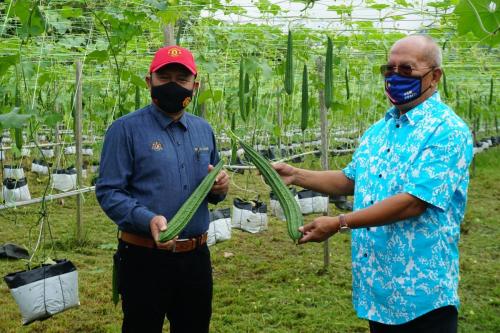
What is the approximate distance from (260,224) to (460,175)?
499 cm

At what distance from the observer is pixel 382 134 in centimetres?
274

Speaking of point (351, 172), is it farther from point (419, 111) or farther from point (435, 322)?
point (435, 322)

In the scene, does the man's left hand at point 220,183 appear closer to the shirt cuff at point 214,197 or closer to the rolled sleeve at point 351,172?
the shirt cuff at point 214,197

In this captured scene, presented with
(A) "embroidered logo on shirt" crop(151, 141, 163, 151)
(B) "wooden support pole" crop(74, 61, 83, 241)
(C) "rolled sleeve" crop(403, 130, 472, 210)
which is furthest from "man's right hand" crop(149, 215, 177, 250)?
(B) "wooden support pole" crop(74, 61, 83, 241)

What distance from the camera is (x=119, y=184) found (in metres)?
2.88

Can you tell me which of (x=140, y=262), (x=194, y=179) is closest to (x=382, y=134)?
(x=194, y=179)

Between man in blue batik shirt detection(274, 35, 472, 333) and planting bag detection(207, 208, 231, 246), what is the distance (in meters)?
4.02

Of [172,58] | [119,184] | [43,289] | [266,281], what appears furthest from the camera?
[266,281]

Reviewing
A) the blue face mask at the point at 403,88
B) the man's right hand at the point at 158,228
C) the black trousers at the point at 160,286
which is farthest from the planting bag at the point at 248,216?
the blue face mask at the point at 403,88

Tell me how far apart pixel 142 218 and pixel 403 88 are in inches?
56.0

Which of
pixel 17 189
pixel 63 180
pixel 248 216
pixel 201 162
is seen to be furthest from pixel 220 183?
pixel 63 180

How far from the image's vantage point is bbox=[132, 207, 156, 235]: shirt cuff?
273cm

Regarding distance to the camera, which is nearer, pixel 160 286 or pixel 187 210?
pixel 187 210

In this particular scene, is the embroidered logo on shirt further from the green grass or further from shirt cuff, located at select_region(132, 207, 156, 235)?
the green grass
